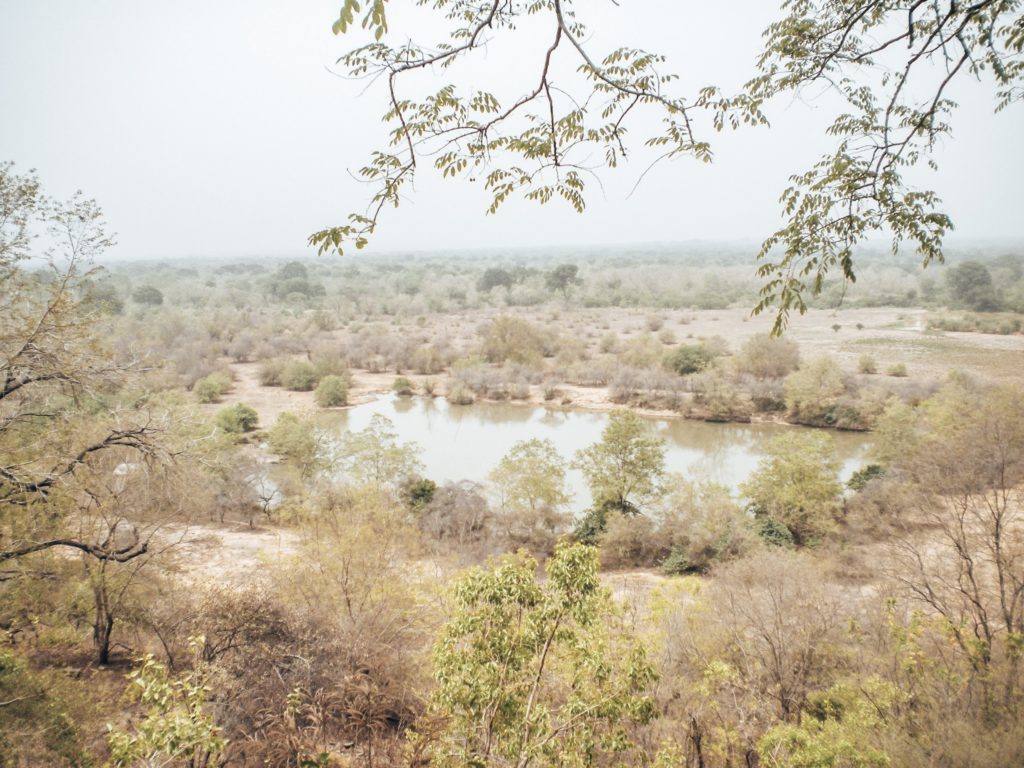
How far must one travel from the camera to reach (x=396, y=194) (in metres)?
2.56

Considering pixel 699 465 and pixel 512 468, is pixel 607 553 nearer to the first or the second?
pixel 512 468

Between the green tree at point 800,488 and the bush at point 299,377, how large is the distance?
27.2 metres

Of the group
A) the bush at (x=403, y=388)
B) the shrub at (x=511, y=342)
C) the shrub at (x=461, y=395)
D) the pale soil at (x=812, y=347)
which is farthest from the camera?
the shrub at (x=511, y=342)

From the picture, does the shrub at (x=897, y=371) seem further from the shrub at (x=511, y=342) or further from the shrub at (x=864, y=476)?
the shrub at (x=511, y=342)

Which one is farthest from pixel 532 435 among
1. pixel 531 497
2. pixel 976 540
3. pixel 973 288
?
pixel 973 288

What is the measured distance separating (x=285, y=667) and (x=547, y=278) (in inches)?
2621

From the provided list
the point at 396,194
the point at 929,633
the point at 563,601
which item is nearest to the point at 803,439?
the point at 929,633

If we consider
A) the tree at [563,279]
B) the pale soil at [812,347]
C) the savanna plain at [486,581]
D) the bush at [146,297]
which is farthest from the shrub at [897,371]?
the bush at [146,297]

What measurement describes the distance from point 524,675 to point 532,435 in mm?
20823

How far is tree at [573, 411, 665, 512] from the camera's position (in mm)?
15305

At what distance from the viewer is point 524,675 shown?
3652mm

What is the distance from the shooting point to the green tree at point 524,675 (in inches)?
130

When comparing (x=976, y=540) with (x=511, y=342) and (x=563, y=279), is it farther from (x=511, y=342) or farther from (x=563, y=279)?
(x=563, y=279)

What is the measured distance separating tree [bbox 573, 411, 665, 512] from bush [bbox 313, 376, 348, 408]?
19047 mm
